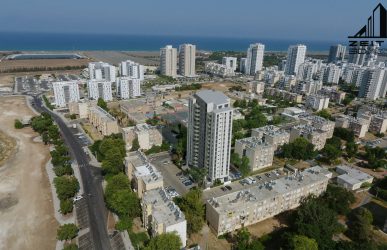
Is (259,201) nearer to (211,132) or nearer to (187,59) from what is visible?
(211,132)

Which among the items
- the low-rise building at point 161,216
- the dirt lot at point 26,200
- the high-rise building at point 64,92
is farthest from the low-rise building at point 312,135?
the high-rise building at point 64,92

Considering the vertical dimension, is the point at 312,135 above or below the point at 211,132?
below

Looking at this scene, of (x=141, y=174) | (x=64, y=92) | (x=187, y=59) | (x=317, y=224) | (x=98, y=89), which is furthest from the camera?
(x=187, y=59)

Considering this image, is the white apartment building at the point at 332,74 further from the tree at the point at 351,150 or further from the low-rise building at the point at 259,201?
the low-rise building at the point at 259,201

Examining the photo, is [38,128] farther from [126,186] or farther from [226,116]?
[226,116]

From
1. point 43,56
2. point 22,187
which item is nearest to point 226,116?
point 22,187

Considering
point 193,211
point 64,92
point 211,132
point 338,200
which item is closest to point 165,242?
point 193,211
